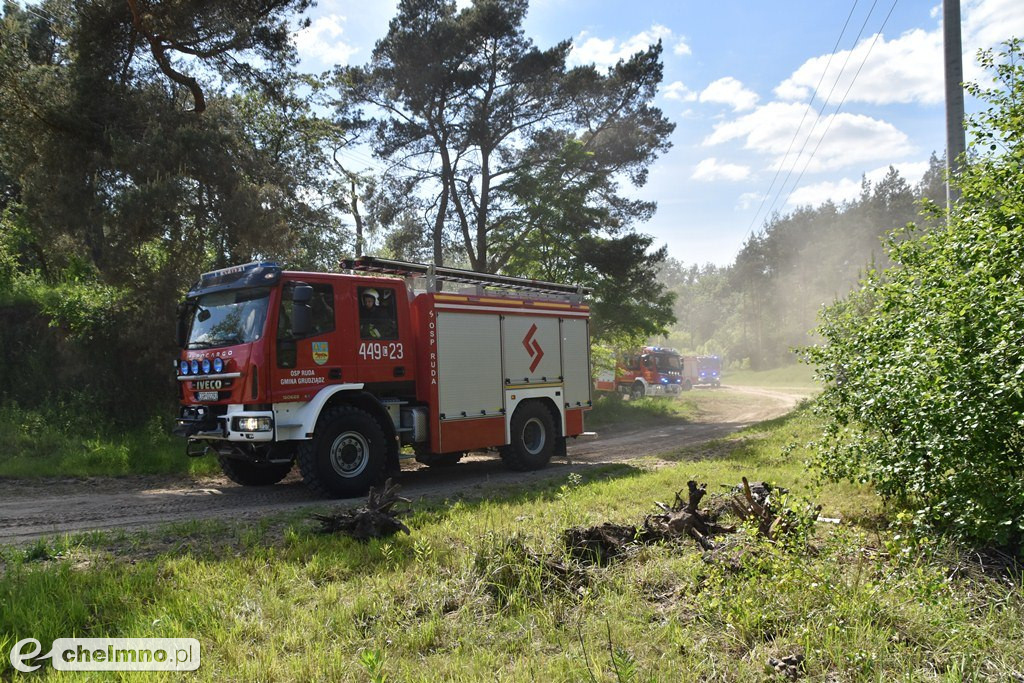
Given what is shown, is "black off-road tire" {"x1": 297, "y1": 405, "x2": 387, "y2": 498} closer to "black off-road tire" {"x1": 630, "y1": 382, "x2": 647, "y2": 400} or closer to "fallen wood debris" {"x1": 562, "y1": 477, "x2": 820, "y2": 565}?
"fallen wood debris" {"x1": 562, "y1": 477, "x2": 820, "y2": 565}

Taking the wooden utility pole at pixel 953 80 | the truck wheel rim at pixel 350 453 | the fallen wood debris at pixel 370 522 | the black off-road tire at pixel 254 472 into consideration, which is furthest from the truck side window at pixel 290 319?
the wooden utility pole at pixel 953 80

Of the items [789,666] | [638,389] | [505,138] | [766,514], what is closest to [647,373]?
[638,389]

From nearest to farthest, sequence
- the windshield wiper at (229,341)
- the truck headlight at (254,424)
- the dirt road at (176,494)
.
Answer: the dirt road at (176,494), the truck headlight at (254,424), the windshield wiper at (229,341)

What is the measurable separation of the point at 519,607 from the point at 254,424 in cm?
490

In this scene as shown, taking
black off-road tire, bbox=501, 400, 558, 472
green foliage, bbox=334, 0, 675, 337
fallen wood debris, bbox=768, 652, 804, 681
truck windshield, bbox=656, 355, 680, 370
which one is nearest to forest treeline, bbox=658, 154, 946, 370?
truck windshield, bbox=656, 355, 680, 370

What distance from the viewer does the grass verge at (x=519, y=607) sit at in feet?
11.7

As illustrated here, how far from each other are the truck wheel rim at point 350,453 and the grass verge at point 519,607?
257 centimetres

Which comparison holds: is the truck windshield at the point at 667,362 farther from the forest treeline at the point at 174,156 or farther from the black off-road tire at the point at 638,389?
the forest treeline at the point at 174,156

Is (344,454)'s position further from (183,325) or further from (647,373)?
(647,373)

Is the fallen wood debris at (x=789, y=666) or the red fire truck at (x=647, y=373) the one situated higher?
the red fire truck at (x=647, y=373)

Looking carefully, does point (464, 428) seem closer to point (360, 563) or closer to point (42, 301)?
point (360, 563)

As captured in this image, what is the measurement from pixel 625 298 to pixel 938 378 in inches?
717

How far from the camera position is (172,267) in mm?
13531

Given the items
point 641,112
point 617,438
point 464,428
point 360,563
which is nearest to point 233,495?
point 464,428
